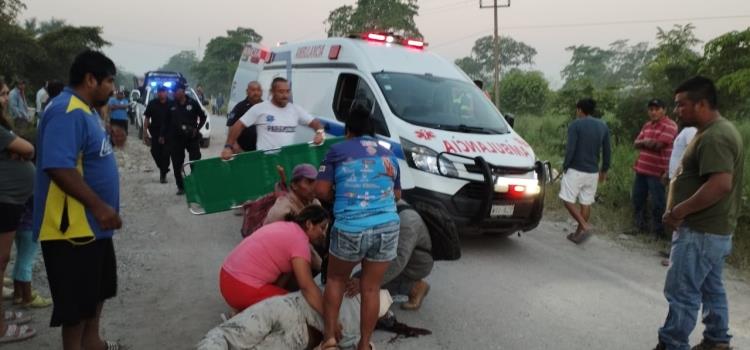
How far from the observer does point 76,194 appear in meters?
2.69

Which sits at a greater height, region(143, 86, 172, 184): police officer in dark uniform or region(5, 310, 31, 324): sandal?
region(143, 86, 172, 184): police officer in dark uniform

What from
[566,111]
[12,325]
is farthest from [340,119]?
[566,111]

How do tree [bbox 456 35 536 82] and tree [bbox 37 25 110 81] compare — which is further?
tree [bbox 456 35 536 82]

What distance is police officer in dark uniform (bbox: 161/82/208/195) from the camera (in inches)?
345

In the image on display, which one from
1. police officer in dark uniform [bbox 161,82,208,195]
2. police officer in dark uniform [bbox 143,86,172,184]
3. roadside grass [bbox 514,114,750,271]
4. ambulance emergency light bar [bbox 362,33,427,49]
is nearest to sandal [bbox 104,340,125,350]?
ambulance emergency light bar [bbox 362,33,427,49]

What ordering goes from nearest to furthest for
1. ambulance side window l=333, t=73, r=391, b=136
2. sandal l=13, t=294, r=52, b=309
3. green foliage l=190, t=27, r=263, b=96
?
sandal l=13, t=294, r=52, b=309 → ambulance side window l=333, t=73, r=391, b=136 → green foliage l=190, t=27, r=263, b=96

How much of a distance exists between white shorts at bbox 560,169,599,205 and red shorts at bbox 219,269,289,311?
436 centimetres

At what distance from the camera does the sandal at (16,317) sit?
3.96 metres

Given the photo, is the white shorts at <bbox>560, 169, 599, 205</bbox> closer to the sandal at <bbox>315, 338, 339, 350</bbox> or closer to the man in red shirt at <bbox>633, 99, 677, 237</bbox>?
the man in red shirt at <bbox>633, 99, 677, 237</bbox>

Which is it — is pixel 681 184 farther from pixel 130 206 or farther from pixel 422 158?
pixel 130 206

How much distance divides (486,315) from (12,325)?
134 inches

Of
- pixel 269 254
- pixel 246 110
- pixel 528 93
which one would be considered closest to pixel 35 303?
pixel 269 254

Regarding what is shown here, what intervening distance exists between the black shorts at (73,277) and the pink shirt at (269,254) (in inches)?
38.0

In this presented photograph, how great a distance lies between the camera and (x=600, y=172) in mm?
7059
